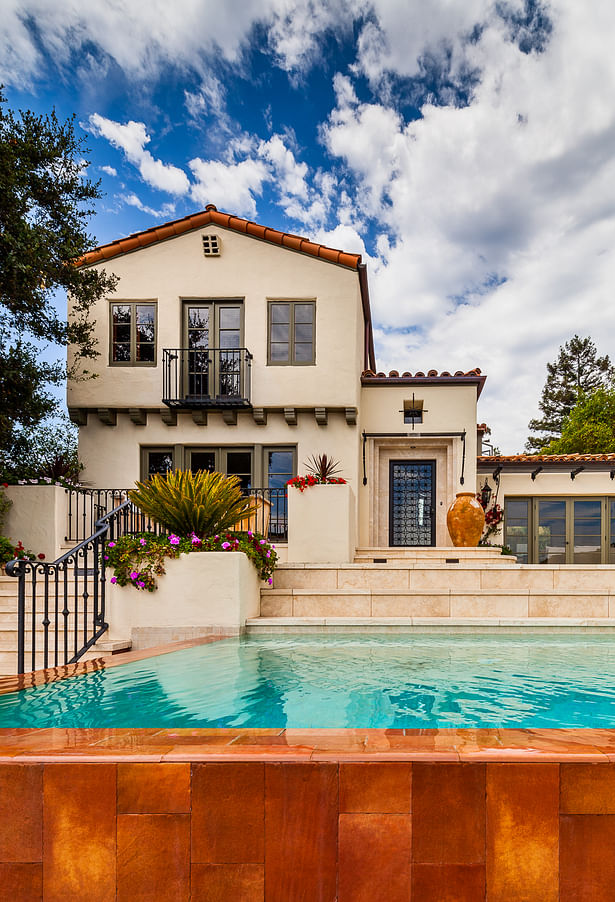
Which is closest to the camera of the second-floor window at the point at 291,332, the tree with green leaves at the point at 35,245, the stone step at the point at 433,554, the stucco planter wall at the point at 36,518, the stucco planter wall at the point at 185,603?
the stucco planter wall at the point at 185,603

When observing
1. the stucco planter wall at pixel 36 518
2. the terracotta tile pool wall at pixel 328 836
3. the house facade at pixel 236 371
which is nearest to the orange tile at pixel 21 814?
the terracotta tile pool wall at pixel 328 836

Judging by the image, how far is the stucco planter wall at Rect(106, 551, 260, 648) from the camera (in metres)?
6.29

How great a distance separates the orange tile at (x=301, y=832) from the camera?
173 cm

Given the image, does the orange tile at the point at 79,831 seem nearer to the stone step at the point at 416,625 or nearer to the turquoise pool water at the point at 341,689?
the turquoise pool water at the point at 341,689

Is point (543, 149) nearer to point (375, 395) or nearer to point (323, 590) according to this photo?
point (375, 395)

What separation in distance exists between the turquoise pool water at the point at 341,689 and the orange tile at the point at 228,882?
1197mm

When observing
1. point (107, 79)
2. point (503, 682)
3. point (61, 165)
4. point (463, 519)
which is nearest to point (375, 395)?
point (463, 519)

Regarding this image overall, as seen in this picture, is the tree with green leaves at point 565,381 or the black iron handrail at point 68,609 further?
the tree with green leaves at point 565,381

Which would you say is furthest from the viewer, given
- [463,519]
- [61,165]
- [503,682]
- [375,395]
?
[375,395]

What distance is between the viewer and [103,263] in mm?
12664

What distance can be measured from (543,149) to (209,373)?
33.4 feet

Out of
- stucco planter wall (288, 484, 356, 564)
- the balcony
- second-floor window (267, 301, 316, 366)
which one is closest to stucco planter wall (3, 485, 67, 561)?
the balcony

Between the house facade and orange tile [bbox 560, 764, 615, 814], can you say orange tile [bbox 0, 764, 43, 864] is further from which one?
the house facade

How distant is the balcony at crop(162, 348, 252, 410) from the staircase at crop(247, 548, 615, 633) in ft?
17.5
